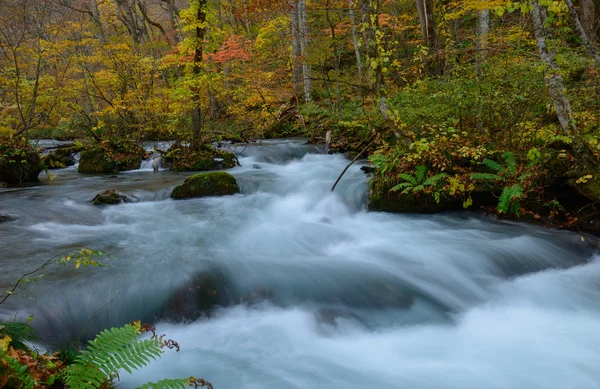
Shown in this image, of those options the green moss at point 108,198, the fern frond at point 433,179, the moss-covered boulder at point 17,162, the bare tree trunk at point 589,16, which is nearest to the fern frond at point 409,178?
the fern frond at point 433,179

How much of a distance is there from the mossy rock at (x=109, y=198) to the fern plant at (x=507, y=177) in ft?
23.7

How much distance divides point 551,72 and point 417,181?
8.58 ft

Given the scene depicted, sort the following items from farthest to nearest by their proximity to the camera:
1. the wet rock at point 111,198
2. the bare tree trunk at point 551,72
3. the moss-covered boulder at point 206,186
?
the moss-covered boulder at point 206,186
the wet rock at point 111,198
the bare tree trunk at point 551,72

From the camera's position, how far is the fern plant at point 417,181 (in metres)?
6.94

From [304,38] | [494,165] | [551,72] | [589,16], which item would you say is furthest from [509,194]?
[304,38]

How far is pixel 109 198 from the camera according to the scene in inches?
345

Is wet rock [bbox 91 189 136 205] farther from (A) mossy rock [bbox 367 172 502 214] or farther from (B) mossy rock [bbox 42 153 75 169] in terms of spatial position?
(A) mossy rock [bbox 367 172 502 214]

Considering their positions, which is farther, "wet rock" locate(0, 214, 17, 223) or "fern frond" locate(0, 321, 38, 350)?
"wet rock" locate(0, 214, 17, 223)

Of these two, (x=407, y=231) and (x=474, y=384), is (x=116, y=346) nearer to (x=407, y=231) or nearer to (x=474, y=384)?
(x=474, y=384)

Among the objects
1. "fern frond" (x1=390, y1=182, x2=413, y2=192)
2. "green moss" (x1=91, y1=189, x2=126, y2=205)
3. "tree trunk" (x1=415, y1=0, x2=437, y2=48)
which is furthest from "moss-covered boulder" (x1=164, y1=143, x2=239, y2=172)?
"tree trunk" (x1=415, y1=0, x2=437, y2=48)

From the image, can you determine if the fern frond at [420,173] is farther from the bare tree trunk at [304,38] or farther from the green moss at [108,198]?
the bare tree trunk at [304,38]

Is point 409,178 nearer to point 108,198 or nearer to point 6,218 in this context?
point 108,198

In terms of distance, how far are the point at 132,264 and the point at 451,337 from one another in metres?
4.39

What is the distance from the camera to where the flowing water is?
13.0 ft
